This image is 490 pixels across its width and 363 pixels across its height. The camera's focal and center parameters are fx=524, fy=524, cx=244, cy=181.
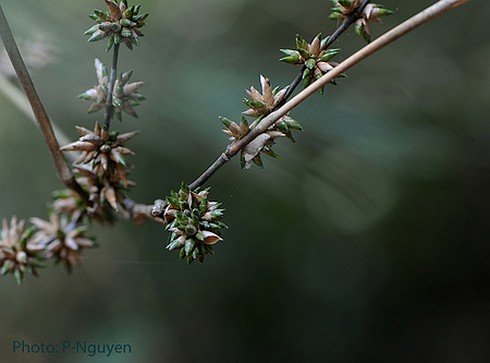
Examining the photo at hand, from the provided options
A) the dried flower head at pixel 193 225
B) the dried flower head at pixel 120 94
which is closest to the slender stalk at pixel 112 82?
the dried flower head at pixel 120 94

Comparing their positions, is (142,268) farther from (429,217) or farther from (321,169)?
(429,217)

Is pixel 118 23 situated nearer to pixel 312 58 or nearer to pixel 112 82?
pixel 112 82

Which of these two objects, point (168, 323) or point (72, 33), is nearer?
point (72, 33)

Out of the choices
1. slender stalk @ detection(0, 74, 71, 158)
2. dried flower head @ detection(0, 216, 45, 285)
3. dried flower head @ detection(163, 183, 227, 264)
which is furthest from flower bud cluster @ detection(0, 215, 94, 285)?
dried flower head @ detection(163, 183, 227, 264)

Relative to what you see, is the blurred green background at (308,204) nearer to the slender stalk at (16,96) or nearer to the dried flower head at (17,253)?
the slender stalk at (16,96)

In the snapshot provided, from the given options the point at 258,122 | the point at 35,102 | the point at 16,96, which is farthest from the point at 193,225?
the point at 16,96

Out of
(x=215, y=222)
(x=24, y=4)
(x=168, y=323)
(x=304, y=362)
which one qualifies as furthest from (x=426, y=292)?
(x=24, y=4)
